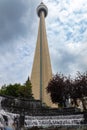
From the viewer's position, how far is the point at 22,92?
44.7 meters

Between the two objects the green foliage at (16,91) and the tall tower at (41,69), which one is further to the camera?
the tall tower at (41,69)

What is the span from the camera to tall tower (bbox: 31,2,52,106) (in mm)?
66438

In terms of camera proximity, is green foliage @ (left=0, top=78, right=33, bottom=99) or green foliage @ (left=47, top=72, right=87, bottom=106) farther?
green foliage @ (left=0, top=78, right=33, bottom=99)

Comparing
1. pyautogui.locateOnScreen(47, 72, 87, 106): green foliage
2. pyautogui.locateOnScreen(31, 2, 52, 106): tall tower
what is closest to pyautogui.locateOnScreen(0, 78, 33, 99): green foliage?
pyautogui.locateOnScreen(47, 72, 87, 106): green foliage

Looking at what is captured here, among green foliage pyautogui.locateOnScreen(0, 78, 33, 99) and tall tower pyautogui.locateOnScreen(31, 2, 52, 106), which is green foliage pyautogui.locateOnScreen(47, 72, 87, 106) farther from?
tall tower pyautogui.locateOnScreen(31, 2, 52, 106)

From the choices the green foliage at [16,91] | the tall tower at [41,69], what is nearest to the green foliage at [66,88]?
the green foliage at [16,91]

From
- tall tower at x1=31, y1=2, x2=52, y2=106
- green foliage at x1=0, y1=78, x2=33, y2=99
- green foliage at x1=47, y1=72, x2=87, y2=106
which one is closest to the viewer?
green foliage at x1=47, y1=72, x2=87, y2=106

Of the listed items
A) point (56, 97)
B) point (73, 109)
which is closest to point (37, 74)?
point (56, 97)

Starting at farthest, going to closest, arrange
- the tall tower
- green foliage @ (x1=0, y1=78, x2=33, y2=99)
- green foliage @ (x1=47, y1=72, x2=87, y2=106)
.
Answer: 1. the tall tower
2. green foliage @ (x1=0, y1=78, x2=33, y2=99)
3. green foliage @ (x1=47, y1=72, x2=87, y2=106)

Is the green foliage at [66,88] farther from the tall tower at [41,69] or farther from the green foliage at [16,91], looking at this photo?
the tall tower at [41,69]

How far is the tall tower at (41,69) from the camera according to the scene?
66438 millimetres

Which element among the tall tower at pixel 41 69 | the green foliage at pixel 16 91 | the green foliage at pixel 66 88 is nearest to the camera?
the green foliage at pixel 66 88

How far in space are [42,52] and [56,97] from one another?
32.7m

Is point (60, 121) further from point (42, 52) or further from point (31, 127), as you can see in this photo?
point (42, 52)
